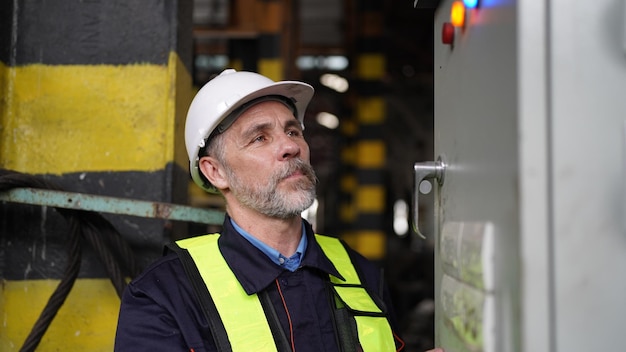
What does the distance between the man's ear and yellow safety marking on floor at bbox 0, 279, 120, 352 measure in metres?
0.49

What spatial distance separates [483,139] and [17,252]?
1.65 metres

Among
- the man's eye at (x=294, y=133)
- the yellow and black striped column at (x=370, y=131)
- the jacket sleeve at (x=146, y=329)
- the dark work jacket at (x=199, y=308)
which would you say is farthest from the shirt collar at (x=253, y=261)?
the yellow and black striped column at (x=370, y=131)

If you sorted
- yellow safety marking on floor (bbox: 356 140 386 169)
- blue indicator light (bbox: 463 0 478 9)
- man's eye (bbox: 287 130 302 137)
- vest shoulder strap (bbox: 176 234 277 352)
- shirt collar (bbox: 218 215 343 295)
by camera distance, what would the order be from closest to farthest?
blue indicator light (bbox: 463 0 478 9) < vest shoulder strap (bbox: 176 234 277 352) < shirt collar (bbox: 218 215 343 295) < man's eye (bbox: 287 130 302 137) < yellow safety marking on floor (bbox: 356 140 386 169)

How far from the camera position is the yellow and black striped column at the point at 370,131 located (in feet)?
25.5

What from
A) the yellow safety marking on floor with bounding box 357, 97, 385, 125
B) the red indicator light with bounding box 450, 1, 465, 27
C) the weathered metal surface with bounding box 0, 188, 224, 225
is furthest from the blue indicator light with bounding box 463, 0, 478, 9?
the yellow safety marking on floor with bounding box 357, 97, 385, 125

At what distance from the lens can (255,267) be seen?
5.60 feet

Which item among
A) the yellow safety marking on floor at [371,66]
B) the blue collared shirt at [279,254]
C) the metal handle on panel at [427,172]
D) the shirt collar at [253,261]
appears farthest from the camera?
the yellow safety marking on floor at [371,66]

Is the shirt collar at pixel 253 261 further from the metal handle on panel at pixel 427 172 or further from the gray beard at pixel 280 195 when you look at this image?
the metal handle on panel at pixel 427 172

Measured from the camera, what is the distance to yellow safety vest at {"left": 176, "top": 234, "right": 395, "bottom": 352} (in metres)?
1.55

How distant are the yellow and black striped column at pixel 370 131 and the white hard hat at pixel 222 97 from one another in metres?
5.79

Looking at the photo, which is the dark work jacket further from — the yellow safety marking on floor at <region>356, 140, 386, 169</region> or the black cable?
the yellow safety marking on floor at <region>356, 140, 386, 169</region>

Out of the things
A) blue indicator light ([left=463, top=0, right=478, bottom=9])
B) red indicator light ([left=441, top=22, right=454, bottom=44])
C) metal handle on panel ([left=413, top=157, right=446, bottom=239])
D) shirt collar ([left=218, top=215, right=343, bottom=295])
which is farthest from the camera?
shirt collar ([left=218, top=215, right=343, bottom=295])

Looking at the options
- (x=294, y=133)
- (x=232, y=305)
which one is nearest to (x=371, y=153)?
(x=294, y=133)

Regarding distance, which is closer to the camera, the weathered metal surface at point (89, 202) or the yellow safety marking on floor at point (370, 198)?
the weathered metal surface at point (89, 202)
